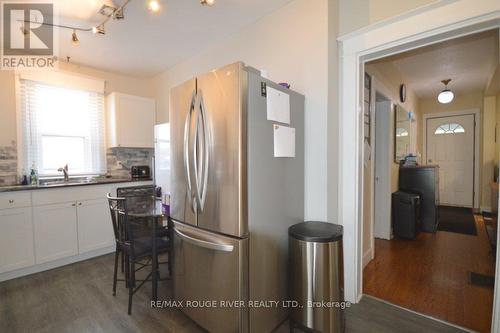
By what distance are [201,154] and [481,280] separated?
315cm

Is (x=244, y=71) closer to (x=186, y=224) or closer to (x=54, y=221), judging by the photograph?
(x=186, y=224)

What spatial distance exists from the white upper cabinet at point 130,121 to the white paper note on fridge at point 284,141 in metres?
2.96

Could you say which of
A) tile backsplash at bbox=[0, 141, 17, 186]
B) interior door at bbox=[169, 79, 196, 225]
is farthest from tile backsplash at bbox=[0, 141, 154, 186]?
interior door at bbox=[169, 79, 196, 225]

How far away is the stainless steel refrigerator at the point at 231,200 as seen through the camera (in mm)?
1540

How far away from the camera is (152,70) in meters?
3.96

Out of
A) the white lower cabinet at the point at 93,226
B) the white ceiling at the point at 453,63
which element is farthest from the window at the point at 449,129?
the white lower cabinet at the point at 93,226

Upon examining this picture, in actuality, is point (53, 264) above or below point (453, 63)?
below

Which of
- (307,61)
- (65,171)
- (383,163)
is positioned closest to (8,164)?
(65,171)

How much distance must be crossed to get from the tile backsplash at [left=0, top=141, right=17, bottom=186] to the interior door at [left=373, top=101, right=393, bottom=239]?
500cm

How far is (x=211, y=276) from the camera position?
1690 mm

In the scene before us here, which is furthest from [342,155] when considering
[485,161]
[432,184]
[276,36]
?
[485,161]

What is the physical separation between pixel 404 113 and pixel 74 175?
565cm

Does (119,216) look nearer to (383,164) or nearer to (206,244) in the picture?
(206,244)

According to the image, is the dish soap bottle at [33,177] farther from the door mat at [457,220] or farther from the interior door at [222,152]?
the door mat at [457,220]
